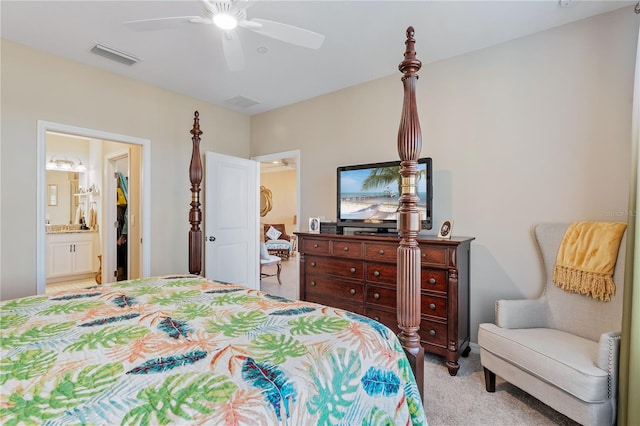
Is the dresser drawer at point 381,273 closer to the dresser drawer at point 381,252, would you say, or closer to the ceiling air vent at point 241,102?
the dresser drawer at point 381,252

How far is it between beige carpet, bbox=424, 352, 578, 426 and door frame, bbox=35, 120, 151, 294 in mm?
3175

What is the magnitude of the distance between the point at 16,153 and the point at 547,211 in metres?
4.52

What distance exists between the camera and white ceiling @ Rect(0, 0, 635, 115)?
222 cm

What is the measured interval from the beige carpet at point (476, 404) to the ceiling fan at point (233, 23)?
249 cm

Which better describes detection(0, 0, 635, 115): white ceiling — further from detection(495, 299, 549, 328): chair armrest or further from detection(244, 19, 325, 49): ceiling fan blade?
detection(495, 299, 549, 328): chair armrest

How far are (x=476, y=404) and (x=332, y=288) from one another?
148 centimetres

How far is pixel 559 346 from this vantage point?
185cm

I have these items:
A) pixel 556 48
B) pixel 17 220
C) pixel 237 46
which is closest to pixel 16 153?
pixel 17 220

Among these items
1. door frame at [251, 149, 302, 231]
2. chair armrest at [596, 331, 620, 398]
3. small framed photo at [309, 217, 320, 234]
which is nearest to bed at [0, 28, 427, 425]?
chair armrest at [596, 331, 620, 398]

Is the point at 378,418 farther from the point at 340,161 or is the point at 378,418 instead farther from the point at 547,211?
the point at 340,161

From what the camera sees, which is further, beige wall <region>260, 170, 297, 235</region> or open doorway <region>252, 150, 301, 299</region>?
beige wall <region>260, 170, 297, 235</region>

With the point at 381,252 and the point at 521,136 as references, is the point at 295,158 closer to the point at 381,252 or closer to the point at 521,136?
the point at 381,252

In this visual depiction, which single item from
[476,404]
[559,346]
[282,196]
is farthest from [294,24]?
[282,196]

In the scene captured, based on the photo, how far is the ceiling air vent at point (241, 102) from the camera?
4.03 metres
